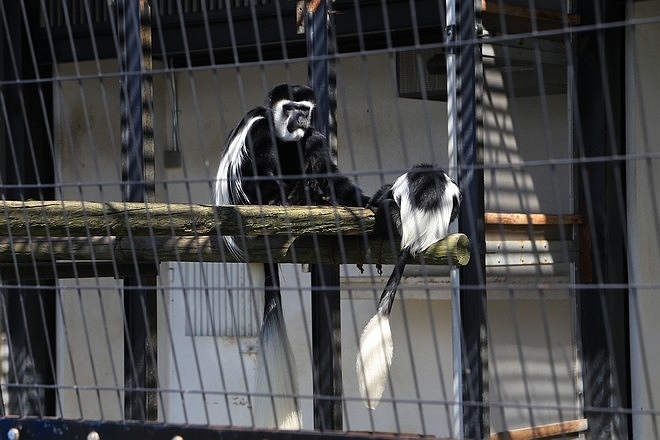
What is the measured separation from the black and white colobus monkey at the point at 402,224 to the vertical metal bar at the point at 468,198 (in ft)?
0.25

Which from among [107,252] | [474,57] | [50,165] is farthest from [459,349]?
[50,165]

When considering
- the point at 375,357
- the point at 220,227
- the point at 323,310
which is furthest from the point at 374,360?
the point at 323,310

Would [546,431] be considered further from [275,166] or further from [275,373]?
[275,166]

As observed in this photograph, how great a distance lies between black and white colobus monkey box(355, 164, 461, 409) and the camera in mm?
2568

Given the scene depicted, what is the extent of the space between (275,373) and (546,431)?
1006 mm

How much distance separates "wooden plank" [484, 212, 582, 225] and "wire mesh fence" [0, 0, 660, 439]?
0.01m

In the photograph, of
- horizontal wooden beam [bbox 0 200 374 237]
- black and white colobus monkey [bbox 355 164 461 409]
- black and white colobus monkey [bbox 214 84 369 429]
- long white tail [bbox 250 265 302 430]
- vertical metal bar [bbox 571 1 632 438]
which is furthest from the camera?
vertical metal bar [bbox 571 1 632 438]

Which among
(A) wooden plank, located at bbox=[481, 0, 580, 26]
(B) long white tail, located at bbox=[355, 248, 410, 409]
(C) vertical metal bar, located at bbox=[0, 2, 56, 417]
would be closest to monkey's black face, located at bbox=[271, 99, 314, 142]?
(A) wooden plank, located at bbox=[481, 0, 580, 26]

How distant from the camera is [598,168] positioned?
11.9ft

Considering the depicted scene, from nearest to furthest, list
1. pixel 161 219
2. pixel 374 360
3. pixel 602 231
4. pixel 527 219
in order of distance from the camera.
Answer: pixel 161 219
pixel 374 360
pixel 527 219
pixel 602 231

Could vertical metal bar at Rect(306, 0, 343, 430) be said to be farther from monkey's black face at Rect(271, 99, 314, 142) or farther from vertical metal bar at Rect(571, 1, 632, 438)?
vertical metal bar at Rect(571, 1, 632, 438)

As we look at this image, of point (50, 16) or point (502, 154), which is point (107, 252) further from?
point (50, 16)

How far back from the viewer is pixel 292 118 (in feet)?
12.2

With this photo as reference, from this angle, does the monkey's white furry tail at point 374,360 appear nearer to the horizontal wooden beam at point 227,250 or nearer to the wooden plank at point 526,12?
the horizontal wooden beam at point 227,250
